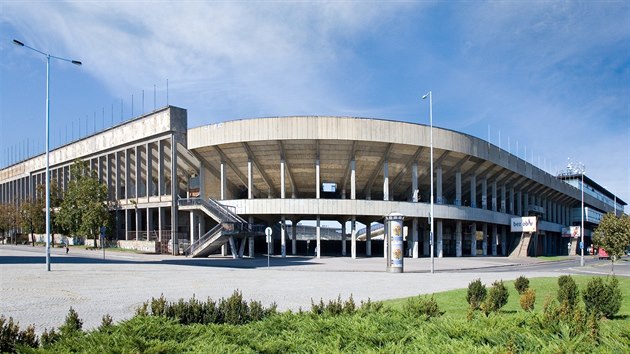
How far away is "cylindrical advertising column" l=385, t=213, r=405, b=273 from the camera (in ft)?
105

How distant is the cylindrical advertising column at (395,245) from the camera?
3206cm

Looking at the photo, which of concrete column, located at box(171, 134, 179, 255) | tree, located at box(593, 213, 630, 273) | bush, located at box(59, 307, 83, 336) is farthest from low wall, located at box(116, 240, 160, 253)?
bush, located at box(59, 307, 83, 336)

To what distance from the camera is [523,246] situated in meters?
66.3

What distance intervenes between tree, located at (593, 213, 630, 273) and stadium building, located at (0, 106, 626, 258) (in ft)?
64.9

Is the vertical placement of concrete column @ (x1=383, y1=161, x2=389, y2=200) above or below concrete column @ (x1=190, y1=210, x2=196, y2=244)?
above

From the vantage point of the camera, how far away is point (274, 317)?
9.17 m

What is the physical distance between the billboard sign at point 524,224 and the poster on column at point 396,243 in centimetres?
4002

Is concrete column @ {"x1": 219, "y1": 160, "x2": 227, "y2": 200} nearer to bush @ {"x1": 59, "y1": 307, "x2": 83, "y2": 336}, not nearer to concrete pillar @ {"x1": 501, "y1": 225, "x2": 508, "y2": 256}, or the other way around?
concrete pillar @ {"x1": 501, "y1": 225, "x2": 508, "y2": 256}

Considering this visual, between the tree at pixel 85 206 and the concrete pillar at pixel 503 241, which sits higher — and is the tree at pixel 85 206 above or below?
above

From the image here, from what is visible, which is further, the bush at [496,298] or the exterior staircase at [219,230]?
the exterior staircase at [219,230]

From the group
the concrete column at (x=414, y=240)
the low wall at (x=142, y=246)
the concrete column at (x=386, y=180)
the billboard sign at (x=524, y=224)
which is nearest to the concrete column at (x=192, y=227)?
the low wall at (x=142, y=246)

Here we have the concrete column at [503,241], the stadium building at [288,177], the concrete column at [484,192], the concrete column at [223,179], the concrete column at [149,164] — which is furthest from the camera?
the concrete column at [503,241]

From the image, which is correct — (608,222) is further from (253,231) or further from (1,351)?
(1,351)

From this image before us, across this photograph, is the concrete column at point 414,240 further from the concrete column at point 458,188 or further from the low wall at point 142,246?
the low wall at point 142,246
